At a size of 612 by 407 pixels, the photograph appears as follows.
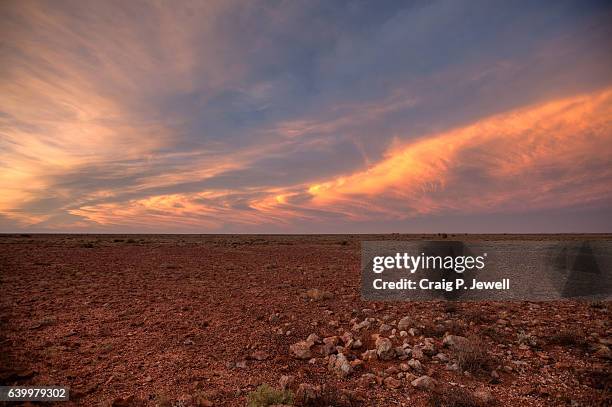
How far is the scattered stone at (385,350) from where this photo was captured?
6543mm

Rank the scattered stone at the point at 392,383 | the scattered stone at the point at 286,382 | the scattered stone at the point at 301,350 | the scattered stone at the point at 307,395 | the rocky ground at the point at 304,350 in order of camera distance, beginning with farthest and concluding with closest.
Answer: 1. the scattered stone at the point at 301,350
2. the scattered stone at the point at 392,383
3. the scattered stone at the point at 286,382
4. the rocky ground at the point at 304,350
5. the scattered stone at the point at 307,395

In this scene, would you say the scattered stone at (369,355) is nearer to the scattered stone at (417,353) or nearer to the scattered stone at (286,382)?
the scattered stone at (417,353)

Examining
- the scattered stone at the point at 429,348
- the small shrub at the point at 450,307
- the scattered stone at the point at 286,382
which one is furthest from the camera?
the small shrub at the point at 450,307

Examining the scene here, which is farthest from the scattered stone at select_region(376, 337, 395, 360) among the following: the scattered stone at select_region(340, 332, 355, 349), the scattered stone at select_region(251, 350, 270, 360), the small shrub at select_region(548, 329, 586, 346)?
the small shrub at select_region(548, 329, 586, 346)

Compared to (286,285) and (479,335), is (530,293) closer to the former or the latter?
(479,335)

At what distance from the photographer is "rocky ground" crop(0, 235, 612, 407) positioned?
5363 mm

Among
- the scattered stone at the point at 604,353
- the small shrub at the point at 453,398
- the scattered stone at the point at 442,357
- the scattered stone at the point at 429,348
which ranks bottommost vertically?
the small shrub at the point at 453,398

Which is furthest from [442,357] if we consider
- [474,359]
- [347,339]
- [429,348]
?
[347,339]

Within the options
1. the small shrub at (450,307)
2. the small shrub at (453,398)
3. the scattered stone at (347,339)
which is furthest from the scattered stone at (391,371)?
the small shrub at (450,307)

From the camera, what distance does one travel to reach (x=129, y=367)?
6359 mm

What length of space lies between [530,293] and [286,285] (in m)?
8.18

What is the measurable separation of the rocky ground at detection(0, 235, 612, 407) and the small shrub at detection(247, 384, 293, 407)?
0.02 meters

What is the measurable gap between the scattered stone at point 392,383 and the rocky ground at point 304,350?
0.07ft

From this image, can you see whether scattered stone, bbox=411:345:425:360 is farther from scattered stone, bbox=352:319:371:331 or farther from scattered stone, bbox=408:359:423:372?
scattered stone, bbox=352:319:371:331
